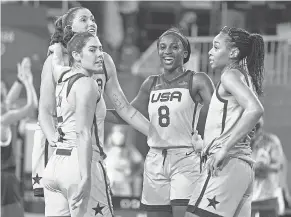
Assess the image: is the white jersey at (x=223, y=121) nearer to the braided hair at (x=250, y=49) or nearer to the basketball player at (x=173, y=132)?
the braided hair at (x=250, y=49)

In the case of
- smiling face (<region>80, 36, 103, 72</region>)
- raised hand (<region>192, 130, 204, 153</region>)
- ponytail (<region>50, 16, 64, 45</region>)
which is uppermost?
ponytail (<region>50, 16, 64, 45</region>)

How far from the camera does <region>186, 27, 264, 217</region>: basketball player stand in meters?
Result: 5.44

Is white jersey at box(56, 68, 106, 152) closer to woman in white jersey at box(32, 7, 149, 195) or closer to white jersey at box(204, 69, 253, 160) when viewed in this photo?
woman in white jersey at box(32, 7, 149, 195)

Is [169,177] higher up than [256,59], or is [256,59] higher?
[256,59]

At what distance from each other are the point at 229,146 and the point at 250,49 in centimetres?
84

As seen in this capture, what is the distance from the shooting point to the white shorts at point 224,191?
551 centimetres

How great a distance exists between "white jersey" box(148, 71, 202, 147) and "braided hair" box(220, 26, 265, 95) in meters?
0.59

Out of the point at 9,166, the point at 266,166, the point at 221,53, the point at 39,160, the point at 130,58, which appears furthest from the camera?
the point at 130,58

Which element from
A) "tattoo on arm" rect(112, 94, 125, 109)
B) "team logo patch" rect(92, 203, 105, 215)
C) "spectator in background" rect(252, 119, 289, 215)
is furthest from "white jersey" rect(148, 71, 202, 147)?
"spectator in background" rect(252, 119, 289, 215)

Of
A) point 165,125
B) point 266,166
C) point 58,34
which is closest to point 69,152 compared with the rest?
point 165,125

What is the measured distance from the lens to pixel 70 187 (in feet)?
17.7

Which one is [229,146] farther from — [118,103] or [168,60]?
[118,103]

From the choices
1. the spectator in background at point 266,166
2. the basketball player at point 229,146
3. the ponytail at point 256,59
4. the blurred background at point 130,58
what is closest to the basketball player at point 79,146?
the basketball player at point 229,146

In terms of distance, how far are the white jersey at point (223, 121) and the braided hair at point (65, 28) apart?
4.11 feet
